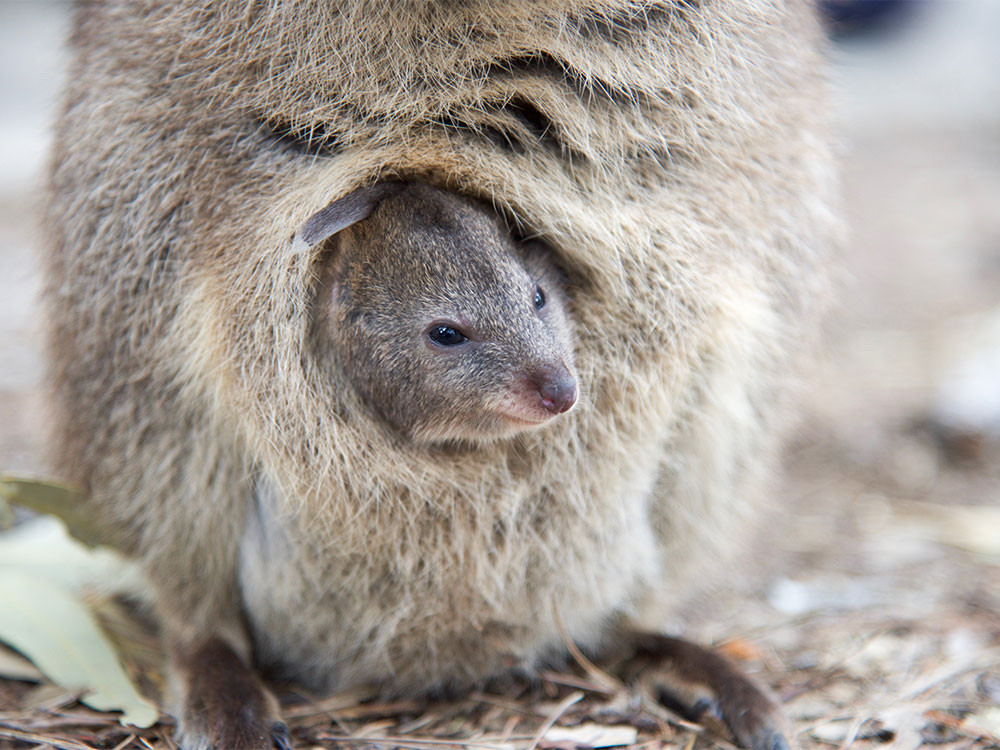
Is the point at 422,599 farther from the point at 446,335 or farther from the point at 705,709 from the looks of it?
the point at 705,709

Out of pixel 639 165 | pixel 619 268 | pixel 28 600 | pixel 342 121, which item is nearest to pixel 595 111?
pixel 639 165

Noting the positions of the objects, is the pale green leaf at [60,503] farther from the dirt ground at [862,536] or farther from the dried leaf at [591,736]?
the dried leaf at [591,736]

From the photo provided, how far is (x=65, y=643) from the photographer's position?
2492 millimetres

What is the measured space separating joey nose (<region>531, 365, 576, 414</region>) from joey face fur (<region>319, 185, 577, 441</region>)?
59 mm

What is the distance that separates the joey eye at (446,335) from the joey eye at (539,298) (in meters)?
0.16

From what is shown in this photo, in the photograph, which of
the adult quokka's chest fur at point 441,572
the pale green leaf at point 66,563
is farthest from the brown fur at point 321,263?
the pale green leaf at point 66,563

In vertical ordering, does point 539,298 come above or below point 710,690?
above

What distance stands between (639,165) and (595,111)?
151mm

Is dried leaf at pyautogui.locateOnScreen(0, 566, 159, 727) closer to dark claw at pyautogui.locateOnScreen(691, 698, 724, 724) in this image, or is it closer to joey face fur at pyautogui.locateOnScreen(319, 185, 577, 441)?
joey face fur at pyautogui.locateOnScreen(319, 185, 577, 441)

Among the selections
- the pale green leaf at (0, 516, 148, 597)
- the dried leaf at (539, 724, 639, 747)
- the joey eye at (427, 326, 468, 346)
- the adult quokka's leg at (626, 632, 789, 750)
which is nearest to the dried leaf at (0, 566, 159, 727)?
the pale green leaf at (0, 516, 148, 597)

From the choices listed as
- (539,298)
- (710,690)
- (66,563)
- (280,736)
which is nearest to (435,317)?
(539,298)

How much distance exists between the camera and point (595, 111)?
7.12 feet

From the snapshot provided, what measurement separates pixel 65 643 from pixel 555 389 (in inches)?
53.8

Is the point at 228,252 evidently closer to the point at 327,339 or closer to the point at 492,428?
the point at 327,339
